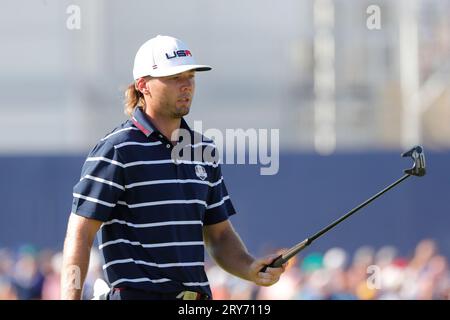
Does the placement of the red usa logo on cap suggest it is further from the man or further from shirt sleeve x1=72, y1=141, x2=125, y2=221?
shirt sleeve x1=72, y1=141, x2=125, y2=221

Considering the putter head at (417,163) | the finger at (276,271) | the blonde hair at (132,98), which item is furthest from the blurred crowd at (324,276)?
the putter head at (417,163)

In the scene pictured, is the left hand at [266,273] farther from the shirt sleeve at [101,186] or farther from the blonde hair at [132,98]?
the blonde hair at [132,98]

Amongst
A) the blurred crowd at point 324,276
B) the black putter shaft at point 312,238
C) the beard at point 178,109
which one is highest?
the beard at point 178,109

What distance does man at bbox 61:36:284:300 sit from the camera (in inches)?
197

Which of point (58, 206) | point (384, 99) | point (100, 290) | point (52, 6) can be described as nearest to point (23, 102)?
point (52, 6)

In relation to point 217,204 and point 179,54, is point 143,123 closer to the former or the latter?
point 179,54

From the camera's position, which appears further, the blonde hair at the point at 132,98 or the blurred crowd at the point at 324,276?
the blurred crowd at the point at 324,276

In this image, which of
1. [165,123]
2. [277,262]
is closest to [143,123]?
[165,123]

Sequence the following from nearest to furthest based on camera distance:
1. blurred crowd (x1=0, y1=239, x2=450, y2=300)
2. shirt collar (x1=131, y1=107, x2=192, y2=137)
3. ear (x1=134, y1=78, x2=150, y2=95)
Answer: shirt collar (x1=131, y1=107, x2=192, y2=137) → ear (x1=134, y1=78, x2=150, y2=95) → blurred crowd (x1=0, y1=239, x2=450, y2=300)

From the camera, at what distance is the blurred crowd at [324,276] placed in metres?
10.7

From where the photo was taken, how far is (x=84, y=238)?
498cm

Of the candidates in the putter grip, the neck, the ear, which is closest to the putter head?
the putter grip

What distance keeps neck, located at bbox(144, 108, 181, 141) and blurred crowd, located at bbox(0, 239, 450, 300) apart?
5121mm

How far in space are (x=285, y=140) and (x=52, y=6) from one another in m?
2.97
